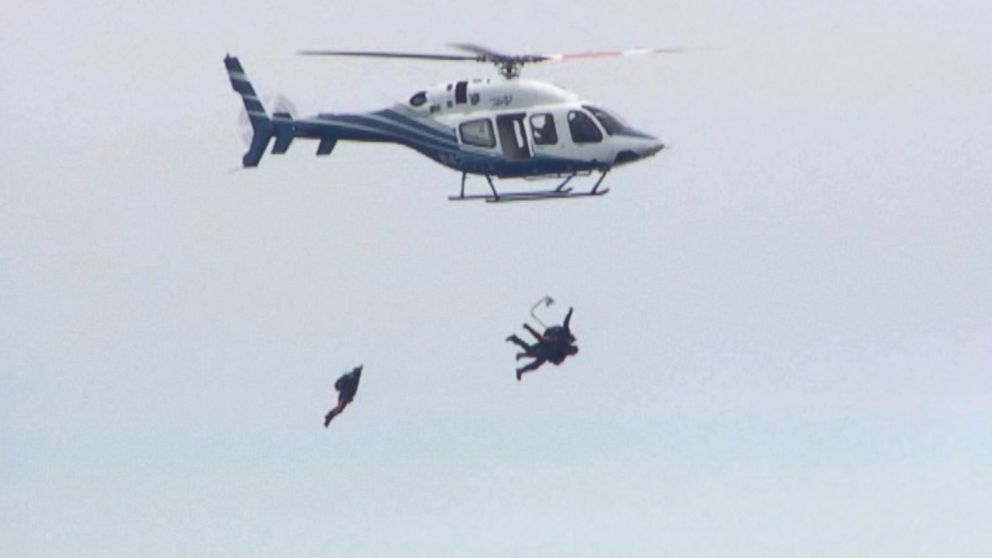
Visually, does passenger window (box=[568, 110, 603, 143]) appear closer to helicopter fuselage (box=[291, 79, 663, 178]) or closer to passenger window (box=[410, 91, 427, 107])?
helicopter fuselage (box=[291, 79, 663, 178])

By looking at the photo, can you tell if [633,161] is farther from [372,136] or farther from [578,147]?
[372,136]

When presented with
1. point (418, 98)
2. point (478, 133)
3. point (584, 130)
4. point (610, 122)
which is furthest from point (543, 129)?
point (418, 98)

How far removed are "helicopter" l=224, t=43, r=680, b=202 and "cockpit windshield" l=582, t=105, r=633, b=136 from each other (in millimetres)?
29

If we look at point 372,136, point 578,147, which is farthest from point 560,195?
point 372,136

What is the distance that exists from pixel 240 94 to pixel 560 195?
43.8ft

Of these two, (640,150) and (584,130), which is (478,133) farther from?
(640,150)

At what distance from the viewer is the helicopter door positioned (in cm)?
8862

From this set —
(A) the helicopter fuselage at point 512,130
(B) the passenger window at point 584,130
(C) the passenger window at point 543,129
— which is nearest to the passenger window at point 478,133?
(A) the helicopter fuselage at point 512,130

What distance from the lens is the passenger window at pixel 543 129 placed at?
8844 cm

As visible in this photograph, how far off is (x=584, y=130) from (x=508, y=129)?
88.3 inches

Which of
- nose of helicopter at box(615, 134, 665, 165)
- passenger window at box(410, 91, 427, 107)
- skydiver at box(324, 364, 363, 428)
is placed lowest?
skydiver at box(324, 364, 363, 428)

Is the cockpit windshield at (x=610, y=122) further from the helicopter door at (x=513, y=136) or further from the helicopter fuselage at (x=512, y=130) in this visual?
the helicopter door at (x=513, y=136)

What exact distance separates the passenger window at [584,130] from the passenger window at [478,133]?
2.39 m

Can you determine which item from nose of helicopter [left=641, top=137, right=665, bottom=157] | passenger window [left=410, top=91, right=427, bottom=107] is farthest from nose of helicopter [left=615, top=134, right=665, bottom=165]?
passenger window [left=410, top=91, right=427, bottom=107]
